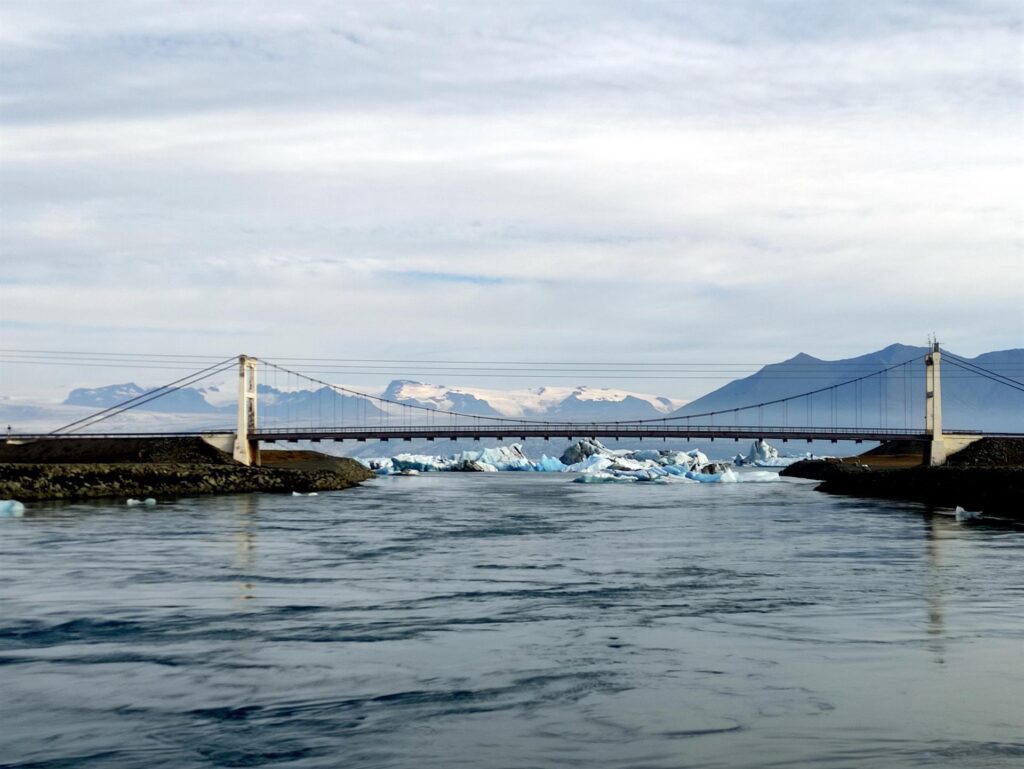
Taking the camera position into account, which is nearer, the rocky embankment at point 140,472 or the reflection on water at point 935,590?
the reflection on water at point 935,590

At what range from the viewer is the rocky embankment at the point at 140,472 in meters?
56.6

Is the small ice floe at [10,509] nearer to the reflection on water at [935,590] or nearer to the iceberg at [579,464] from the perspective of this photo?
the reflection on water at [935,590]

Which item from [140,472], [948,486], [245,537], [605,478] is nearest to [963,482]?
[948,486]

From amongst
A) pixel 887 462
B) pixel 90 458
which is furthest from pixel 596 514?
pixel 887 462

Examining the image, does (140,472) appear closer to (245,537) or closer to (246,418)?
(246,418)

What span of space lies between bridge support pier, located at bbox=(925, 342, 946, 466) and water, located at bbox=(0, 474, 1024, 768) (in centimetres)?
5399

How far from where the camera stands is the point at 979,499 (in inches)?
2083

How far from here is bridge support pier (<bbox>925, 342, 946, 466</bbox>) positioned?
271ft

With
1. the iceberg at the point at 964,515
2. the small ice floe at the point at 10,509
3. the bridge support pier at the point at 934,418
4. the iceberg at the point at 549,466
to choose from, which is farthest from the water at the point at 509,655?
the iceberg at the point at 549,466

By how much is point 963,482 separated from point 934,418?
27.9 metres

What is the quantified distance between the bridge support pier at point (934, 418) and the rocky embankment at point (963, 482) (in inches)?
48.8

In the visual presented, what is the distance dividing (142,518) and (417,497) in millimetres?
26065

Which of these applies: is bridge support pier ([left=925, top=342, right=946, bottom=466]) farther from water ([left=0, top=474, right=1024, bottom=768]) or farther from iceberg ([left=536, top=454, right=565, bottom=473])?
iceberg ([left=536, top=454, right=565, bottom=473])

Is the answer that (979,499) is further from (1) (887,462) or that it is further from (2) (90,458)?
(2) (90,458)
